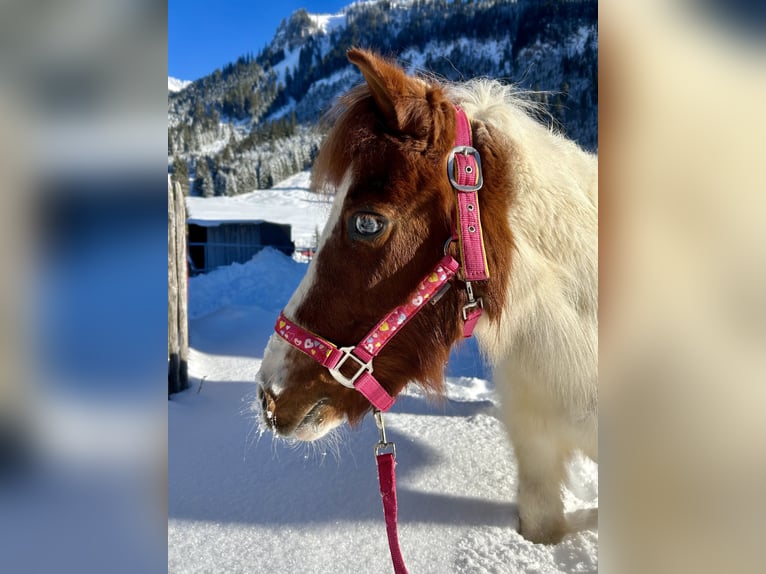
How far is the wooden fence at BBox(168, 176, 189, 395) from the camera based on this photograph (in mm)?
3984

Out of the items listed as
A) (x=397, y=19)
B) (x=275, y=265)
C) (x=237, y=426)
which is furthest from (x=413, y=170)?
(x=397, y=19)

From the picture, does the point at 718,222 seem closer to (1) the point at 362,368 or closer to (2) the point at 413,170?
(2) the point at 413,170

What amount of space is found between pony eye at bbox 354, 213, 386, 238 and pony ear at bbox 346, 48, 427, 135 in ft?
0.88

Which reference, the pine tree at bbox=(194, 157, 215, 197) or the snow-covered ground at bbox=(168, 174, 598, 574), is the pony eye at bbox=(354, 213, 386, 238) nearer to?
the snow-covered ground at bbox=(168, 174, 598, 574)

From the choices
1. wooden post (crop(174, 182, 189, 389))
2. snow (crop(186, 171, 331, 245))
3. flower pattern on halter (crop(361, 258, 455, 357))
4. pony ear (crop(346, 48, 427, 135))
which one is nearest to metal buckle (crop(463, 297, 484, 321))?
flower pattern on halter (crop(361, 258, 455, 357))

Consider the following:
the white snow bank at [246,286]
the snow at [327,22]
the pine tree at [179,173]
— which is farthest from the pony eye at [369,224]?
the snow at [327,22]

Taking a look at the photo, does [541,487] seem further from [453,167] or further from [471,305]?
[453,167]

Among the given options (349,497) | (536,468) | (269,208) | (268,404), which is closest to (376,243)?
(268,404)

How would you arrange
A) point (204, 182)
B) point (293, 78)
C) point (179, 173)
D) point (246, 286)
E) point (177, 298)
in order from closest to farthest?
point (177, 298) < point (246, 286) < point (179, 173) < point (204, 182) < point (293, 78)

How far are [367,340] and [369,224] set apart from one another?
0.34 m

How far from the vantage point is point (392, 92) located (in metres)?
1.16

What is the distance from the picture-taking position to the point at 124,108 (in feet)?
1.78

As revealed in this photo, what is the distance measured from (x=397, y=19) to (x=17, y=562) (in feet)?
268

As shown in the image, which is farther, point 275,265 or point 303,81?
point 303,81
